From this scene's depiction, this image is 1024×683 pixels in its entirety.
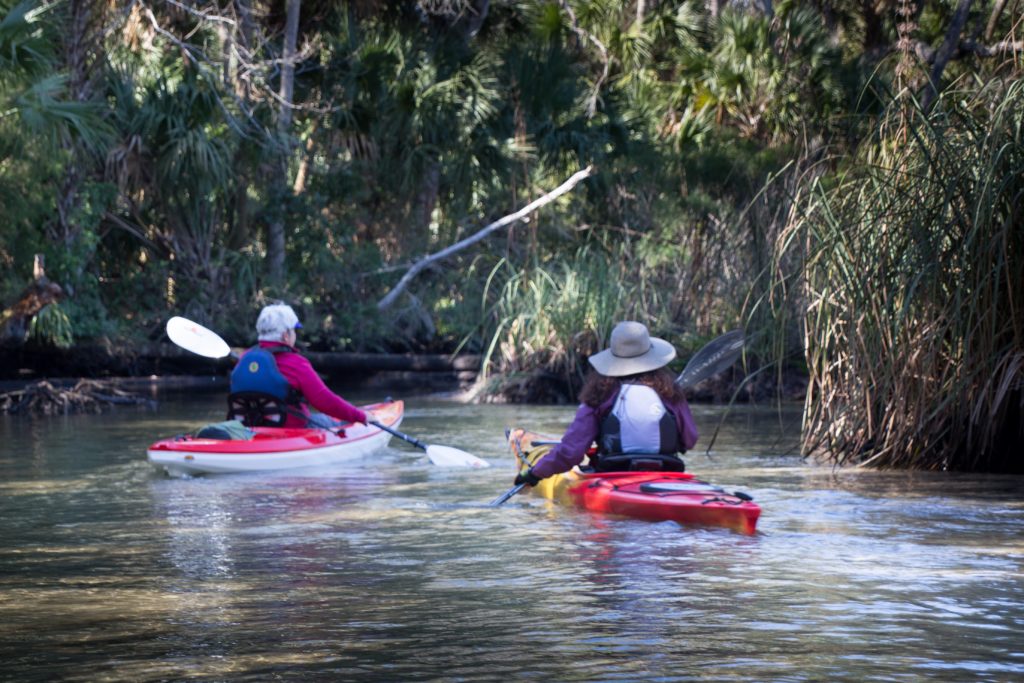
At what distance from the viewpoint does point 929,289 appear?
31.7 feet

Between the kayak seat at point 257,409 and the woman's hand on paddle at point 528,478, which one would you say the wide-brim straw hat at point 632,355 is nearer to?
the woman's hand on paddle at point 528,478

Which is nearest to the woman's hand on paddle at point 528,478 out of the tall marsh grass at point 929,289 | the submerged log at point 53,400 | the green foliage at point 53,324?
the tall marsh grass at point 929,289

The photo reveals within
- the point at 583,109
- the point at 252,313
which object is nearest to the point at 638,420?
the point at 252,313

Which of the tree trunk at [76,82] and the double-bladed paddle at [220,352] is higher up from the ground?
the tree trunk at [76,82]

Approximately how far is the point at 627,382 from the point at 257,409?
3.85 meters

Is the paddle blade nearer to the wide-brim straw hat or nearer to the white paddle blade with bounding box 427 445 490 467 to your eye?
the white paddle blade with bounding box 427 445 490 467

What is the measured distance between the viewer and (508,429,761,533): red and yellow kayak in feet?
26.1

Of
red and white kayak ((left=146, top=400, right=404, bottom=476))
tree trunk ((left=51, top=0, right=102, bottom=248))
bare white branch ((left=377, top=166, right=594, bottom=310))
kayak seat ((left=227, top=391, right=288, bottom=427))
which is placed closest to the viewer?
red and white kayak ((left=146, top=400, right=404, bottom=476))

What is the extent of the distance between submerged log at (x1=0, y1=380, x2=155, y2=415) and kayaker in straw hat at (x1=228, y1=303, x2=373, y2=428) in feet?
22.6

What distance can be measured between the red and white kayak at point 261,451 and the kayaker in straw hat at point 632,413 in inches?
122

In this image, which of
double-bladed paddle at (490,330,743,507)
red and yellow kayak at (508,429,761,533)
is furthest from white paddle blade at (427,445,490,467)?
red and yellow kayak at (508,429,761,533)

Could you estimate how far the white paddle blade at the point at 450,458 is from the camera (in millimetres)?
11438

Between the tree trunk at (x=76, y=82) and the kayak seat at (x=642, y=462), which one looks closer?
the kayak seat at (x=642, y=462)

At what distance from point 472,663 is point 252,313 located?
1680 centimetres
